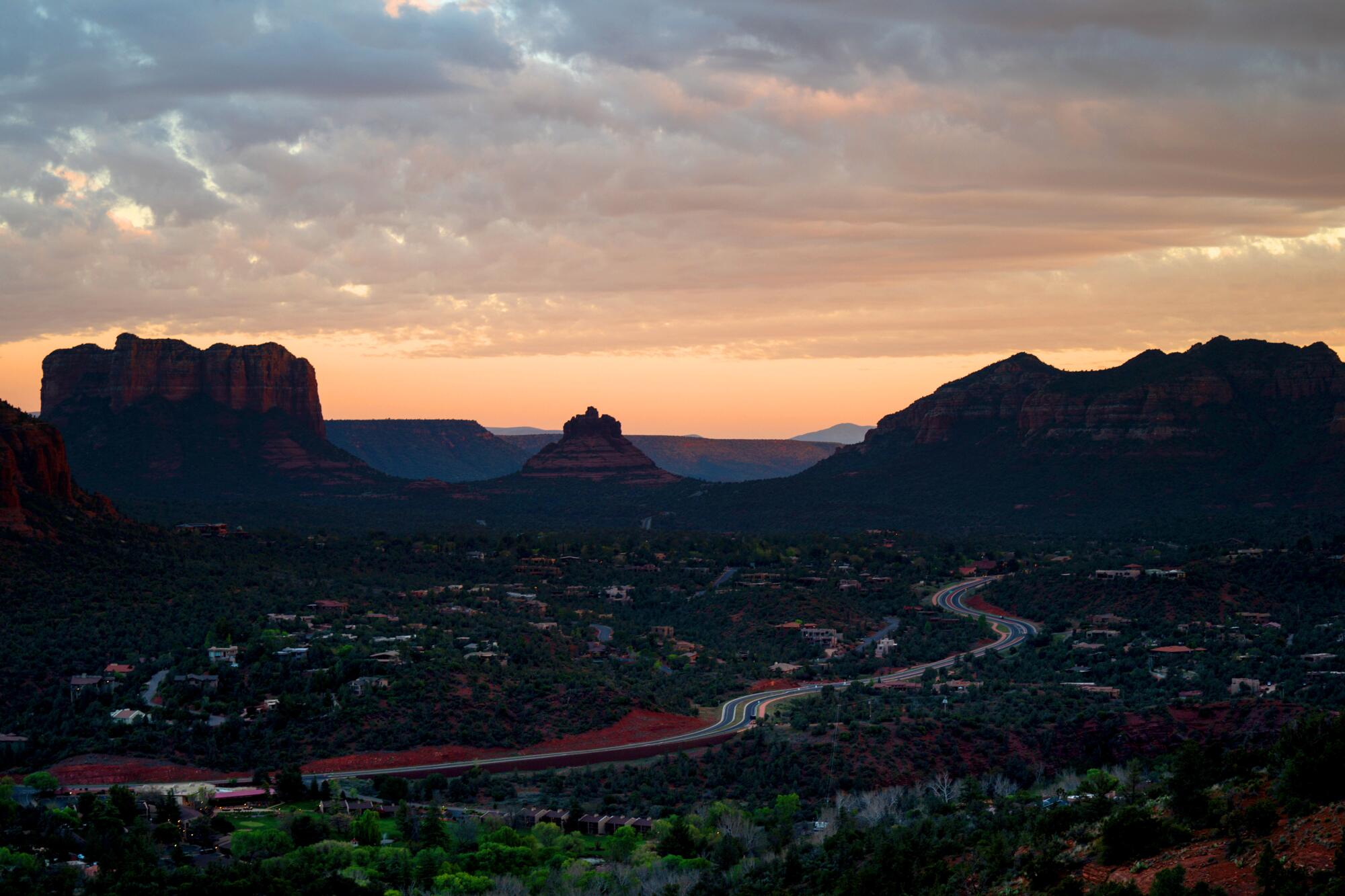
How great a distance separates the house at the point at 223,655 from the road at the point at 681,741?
15157 millimetres

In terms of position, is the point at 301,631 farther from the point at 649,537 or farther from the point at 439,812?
the point at 649,537

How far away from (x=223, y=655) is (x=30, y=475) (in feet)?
119

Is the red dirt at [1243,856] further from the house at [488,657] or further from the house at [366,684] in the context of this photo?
the house at [488,657]

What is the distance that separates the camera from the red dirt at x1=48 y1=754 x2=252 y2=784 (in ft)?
212

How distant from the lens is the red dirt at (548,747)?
6906 centimetres

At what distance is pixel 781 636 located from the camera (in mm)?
108812

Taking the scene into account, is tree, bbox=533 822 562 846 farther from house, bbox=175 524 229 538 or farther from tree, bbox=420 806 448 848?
house, bbox=175 524 229 538

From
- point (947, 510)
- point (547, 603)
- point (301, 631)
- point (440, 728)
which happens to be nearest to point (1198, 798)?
point (440, 728)

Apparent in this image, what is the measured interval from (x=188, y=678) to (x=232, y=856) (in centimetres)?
2666

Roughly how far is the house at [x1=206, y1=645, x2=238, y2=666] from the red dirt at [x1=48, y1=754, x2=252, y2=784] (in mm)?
12730

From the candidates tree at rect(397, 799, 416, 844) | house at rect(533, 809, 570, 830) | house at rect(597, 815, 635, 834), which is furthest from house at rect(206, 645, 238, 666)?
house at rect(597, 815, 635, 834)

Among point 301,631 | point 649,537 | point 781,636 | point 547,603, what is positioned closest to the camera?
point 301,631

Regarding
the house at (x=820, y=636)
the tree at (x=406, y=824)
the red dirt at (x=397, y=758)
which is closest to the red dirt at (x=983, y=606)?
the house at (x=820, y=636)

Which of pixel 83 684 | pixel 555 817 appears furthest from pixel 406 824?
pixel 83 684
